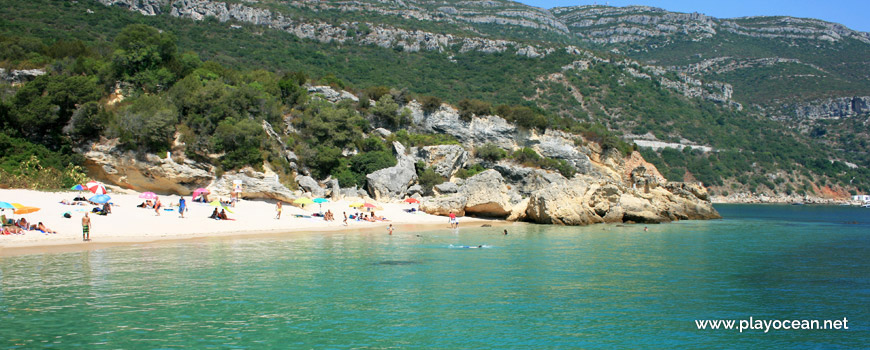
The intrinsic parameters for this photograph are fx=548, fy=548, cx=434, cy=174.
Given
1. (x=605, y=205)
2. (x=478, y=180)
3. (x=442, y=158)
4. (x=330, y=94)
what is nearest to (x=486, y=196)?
(x=478, y=180)

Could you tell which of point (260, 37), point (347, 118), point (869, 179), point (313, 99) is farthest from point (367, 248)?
point (869, 179)

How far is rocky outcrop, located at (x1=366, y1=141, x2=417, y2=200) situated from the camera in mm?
39125

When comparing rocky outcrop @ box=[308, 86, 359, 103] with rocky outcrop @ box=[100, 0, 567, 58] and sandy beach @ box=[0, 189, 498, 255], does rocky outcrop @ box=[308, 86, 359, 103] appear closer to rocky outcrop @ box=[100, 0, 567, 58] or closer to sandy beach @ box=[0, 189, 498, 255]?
sandy beach @ box=[0, 189, 498, 255]

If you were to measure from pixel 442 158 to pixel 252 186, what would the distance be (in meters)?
18.6

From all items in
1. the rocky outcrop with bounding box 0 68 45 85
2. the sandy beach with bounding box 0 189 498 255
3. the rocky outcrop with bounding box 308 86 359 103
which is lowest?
the sandy beach with bounding box 0 189 498 255

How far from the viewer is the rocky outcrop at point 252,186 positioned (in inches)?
1257

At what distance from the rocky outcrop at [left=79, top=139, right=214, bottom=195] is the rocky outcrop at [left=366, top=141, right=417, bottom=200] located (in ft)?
39.9

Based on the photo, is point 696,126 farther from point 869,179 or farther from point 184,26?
point 184,26

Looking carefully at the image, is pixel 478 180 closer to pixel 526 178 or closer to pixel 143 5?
pixel 526 178

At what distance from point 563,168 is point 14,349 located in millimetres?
46883

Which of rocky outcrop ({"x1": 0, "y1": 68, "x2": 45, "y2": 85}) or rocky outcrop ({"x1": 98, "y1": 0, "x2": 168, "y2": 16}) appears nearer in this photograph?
rocky outcrop ({"x1": 0, "y1": 68, "x2": 45, "y2": 85})

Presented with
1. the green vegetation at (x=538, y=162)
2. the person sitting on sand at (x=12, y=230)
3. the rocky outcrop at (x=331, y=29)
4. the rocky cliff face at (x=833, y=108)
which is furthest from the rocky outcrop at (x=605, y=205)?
the rocky cliff face at (x=833, y=108)

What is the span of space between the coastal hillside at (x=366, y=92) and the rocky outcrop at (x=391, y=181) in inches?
26.7

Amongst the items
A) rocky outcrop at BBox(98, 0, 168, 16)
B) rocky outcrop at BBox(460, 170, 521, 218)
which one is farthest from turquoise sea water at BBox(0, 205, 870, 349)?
rocky outcrop at BBox(98, 0, 168, 16)
